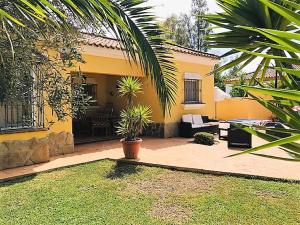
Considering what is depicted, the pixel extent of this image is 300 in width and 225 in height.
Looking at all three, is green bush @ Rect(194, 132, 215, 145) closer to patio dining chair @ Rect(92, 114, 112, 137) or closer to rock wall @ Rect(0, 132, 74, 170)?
patio dining chair @ Rect(92, 114, 112, 137)

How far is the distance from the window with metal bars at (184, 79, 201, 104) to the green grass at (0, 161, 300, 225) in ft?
31.4

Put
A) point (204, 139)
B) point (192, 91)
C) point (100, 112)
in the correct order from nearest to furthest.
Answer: point (204, 139)
point (100, 112)
point (192, 91)

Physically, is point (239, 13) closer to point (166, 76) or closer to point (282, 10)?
point (166, 76)

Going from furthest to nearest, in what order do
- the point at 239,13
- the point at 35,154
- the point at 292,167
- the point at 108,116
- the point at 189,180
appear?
1. the point at 108,116
2. the point at 35,154
3. the point at 292,167
4. the point at 189,180
5. the point at 239,13

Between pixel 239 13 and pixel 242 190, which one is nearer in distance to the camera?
pixel 239 13

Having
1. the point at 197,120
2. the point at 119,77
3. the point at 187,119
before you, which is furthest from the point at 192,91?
the point at 119,77

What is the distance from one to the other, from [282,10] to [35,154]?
10861 millimetres

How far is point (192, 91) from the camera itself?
63.7ft

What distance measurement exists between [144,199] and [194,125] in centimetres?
1079

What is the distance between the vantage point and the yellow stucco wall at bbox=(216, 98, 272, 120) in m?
28.6

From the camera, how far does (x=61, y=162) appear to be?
37.0 feet

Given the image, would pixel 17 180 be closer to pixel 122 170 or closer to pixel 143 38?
pixel 122 170

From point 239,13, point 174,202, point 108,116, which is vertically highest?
point 239,13

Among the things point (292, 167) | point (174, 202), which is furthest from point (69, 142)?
point (292, 167)
